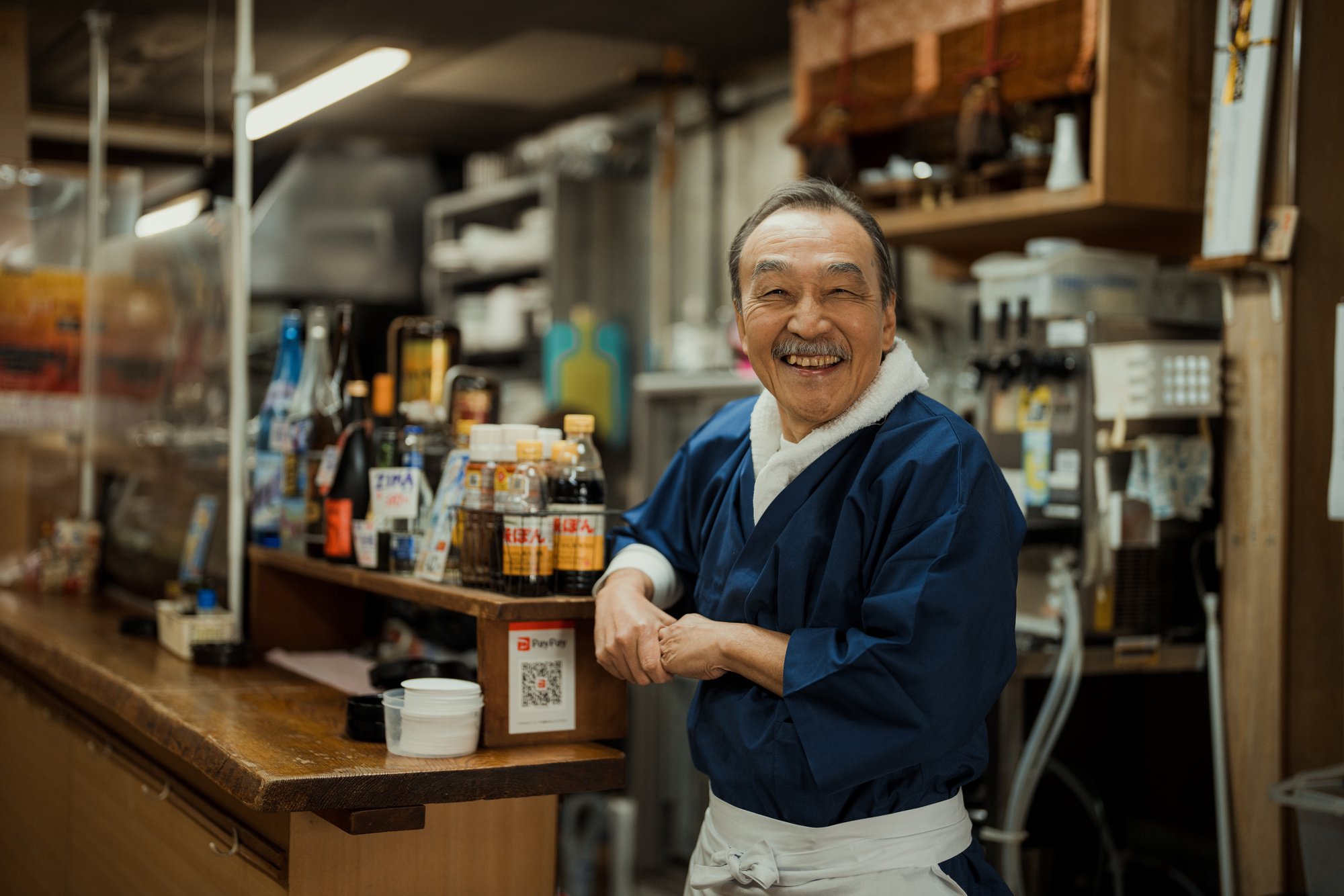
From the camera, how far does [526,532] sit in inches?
79.2

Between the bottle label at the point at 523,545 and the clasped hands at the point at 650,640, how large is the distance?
120mm

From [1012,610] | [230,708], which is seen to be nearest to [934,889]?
[1012,610]

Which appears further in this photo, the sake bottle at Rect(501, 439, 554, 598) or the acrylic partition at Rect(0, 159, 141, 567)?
the acrylic partition at Rect(0, 159, 141, 567)

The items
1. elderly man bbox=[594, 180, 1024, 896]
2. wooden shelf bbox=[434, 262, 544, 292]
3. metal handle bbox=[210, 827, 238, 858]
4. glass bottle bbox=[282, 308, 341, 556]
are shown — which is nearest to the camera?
elderly man bbox=[594, 180, 1024, 896]

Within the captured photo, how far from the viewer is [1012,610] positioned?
171 cm

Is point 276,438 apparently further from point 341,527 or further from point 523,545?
point 523,545

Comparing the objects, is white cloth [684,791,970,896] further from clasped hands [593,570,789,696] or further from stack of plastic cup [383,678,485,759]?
stack of plastic cup [383,678,485,759]

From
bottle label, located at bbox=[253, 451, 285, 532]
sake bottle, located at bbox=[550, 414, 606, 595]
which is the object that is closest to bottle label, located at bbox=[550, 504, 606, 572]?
sake bottle, located at bbox=[550, 414, 606, 595]

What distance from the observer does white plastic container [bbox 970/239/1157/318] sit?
333cm

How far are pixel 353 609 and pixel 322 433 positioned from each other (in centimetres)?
45

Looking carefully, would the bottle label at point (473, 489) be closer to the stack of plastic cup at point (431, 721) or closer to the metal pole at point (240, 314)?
the stack of plastic cup at point (431, 721)

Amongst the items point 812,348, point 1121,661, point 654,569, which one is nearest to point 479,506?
point 654,569

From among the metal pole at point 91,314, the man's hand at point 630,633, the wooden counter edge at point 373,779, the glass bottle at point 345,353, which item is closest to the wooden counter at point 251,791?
the wooden counter edge at point 373,779

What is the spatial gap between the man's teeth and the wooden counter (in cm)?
67
